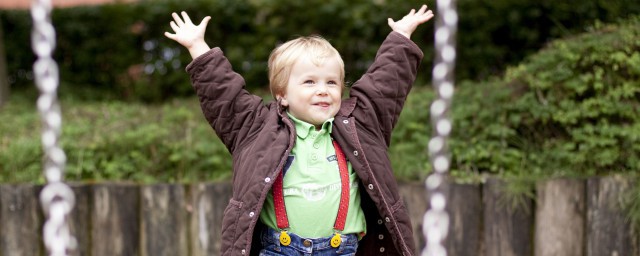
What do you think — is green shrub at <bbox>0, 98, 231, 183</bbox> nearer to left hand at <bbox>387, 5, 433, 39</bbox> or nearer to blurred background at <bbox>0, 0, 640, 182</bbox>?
blurred background at <bbox>0, 0, 640, 182</bbox>

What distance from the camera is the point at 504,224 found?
385 centimetres

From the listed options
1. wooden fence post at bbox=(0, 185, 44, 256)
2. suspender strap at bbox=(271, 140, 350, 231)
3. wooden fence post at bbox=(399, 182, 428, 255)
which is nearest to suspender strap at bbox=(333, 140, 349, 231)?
suspender strap at bbox=(271, 140, 350, 231)

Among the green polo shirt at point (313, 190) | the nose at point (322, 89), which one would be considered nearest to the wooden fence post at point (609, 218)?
the green polo shirt at point (313, 190)

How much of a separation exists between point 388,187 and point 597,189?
155 cm

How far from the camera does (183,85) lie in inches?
302

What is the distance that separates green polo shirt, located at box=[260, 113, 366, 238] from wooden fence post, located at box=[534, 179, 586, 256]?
1.45 meters

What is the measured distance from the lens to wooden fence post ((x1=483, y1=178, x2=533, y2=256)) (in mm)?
3836

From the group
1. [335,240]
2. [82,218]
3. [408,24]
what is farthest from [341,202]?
[82,218]

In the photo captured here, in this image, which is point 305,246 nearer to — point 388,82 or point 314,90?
point 314,90

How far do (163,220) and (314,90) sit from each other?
1.70 metres

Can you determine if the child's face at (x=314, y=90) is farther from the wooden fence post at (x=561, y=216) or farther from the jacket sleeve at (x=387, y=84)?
the wooden fence post at (x=561, y=216)

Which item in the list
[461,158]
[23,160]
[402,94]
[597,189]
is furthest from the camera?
[23,160]

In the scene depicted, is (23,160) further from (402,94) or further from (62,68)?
(62,68)

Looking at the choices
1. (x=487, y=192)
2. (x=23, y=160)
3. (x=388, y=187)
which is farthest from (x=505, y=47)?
(x=388, y=187)
